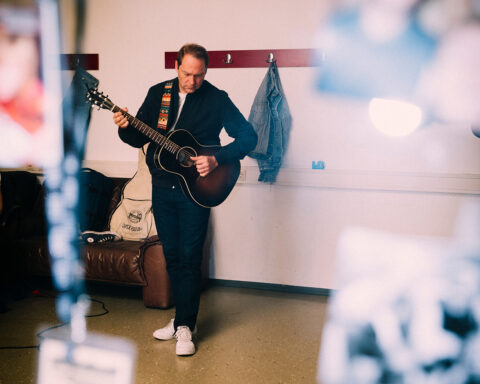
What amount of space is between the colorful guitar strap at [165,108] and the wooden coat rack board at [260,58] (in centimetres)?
121

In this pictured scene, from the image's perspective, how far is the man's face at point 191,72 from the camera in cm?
217

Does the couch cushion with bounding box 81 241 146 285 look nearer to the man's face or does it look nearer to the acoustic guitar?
the acoustic guitar

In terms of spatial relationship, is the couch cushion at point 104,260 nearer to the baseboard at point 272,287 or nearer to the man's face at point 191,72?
the baseboard at point 272,287

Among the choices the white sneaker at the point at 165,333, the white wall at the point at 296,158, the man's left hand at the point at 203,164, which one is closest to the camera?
the man's left hand at the point at 203,164

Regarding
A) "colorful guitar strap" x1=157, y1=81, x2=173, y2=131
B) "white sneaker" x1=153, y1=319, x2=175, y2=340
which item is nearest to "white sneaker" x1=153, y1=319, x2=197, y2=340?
"white sneaker" x1=153, y1=319, x2=175, y2=340

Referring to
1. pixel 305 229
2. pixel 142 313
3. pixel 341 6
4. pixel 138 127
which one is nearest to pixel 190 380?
pixel 142 313

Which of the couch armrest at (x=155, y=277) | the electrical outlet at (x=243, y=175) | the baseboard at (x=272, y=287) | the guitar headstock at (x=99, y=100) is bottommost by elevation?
the baseboard at (x=272, y=287)

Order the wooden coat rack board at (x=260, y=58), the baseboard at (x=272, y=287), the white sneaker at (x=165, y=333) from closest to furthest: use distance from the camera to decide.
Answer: the white sneaker at (x=165, y=333) → the wooden coat rack board at (x=260, y=58) → the baseboard at (x=272, y=287)

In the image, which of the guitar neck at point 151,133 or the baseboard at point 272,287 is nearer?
the guitar neck at point 151,133

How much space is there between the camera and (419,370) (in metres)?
2.12

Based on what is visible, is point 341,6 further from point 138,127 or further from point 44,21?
point 44,21

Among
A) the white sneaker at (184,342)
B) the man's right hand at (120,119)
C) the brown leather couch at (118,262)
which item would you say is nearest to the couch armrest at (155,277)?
the brown leather couch at (118,262)

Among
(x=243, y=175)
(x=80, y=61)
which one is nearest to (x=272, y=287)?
(x=243, y=175)

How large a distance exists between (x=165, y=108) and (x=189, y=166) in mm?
314
